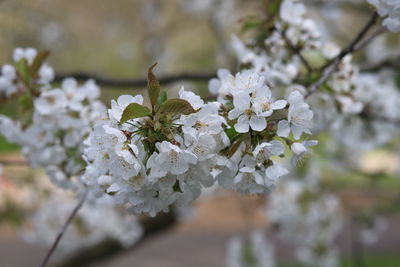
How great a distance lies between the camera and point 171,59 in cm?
1431

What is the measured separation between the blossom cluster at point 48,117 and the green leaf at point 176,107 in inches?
25.0

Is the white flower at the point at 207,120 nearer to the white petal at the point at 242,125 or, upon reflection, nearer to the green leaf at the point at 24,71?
the white petal at the point at 242,125

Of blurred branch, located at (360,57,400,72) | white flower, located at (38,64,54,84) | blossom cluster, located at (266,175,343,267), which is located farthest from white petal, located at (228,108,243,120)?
blossom cluster, located at (266,175,343,267)

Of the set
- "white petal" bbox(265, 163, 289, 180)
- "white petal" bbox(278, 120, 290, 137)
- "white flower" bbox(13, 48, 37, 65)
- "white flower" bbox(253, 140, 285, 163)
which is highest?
"white flower" bbox(13, 48, 37, 65)

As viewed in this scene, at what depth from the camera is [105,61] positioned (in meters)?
15.6

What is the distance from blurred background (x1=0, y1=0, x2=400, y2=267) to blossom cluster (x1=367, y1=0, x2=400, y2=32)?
3105 millimetres

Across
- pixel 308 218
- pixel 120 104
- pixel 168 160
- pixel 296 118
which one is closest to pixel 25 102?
pixel 120 104

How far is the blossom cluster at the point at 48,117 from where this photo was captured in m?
1.53

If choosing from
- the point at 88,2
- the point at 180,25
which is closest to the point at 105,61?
the point at 88,2

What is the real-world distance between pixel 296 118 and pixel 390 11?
0.45 m

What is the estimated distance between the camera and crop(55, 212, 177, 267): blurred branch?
446 centimetres

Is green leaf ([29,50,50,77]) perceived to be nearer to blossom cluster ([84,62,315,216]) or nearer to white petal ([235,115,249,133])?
blossom cluster ([84,62,315,216])

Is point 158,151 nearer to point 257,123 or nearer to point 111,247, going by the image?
point 257,123

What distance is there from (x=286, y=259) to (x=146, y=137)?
9.25 m
